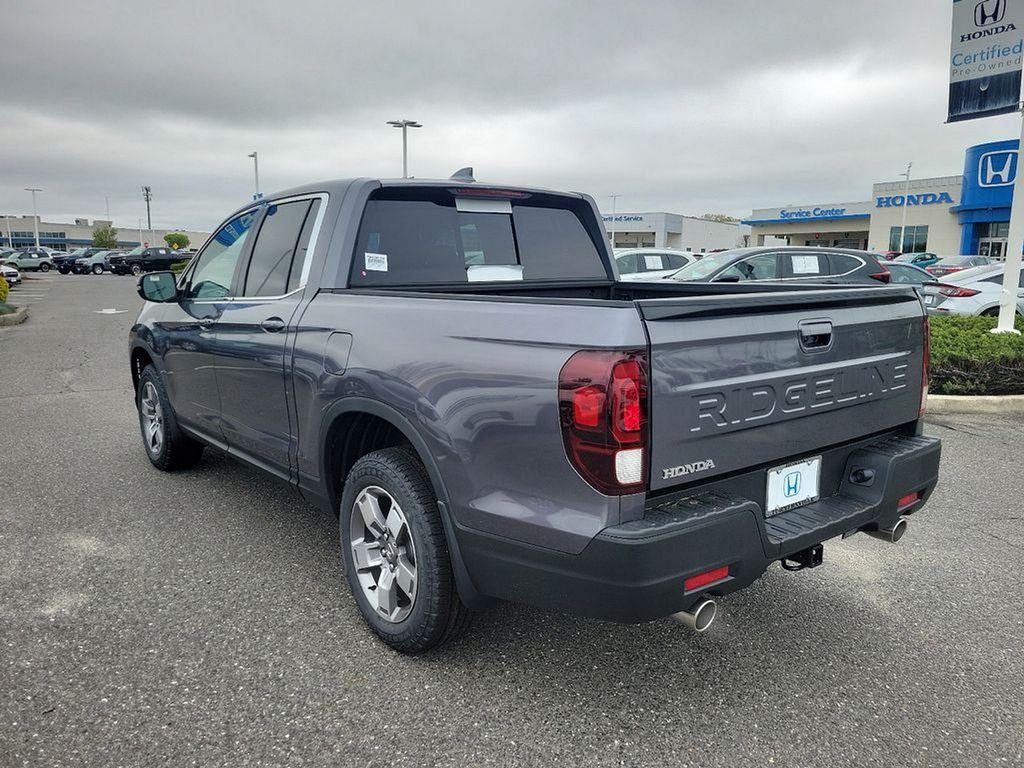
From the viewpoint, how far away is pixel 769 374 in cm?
250

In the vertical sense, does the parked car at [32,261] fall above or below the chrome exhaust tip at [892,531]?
above

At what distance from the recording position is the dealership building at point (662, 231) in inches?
3410

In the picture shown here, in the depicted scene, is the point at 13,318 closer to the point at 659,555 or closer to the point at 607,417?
the point at 607,417

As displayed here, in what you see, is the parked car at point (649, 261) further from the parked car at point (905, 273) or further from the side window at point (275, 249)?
the side window at point (275, 249)

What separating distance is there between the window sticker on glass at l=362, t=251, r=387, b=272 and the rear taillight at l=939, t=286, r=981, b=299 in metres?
11.9

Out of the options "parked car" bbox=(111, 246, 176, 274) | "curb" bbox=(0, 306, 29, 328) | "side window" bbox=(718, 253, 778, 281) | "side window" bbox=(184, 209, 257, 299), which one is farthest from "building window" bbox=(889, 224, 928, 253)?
"side window" bbox=(184, 209, 257, 299)

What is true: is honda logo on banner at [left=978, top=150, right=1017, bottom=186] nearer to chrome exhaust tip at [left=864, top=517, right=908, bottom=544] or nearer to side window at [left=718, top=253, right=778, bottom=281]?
side window at [left=718, top=253, right=778, bottom=281]

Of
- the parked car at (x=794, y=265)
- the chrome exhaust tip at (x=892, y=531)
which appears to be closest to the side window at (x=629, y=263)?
the parked car at (x=794, y=265)

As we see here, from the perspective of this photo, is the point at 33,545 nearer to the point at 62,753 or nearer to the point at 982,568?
the point at 62,753

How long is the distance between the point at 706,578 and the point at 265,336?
7.76 ft

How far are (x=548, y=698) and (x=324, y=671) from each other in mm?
858

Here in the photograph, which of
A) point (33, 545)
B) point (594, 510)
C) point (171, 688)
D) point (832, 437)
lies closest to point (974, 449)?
point (832, 437)

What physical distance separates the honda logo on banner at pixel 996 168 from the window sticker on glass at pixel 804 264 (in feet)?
110

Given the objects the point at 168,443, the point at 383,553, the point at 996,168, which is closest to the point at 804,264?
the point at 168,443
